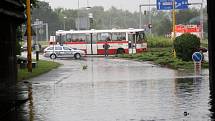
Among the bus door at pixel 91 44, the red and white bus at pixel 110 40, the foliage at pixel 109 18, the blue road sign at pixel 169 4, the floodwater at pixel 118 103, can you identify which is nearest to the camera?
the floodwater at pixel 118 103

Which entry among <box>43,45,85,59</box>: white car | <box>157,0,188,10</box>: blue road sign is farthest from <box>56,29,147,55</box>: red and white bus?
<box>157,0,188,10</box>: blue road sign

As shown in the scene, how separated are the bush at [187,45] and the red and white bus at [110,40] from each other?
2552 centimetres

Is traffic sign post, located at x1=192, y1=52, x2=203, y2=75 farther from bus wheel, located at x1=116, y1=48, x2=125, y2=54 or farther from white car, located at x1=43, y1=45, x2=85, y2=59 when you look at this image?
bus wheel, located at x1=116, y1=48, x2=125, y2=54

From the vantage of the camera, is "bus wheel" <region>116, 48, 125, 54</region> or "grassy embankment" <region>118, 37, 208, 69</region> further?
"bus wheel" <region>116, 48, 125, 54</region>

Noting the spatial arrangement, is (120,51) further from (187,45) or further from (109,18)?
(109,18)

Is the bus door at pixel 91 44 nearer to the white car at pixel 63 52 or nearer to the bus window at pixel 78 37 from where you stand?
the bus window at pixel 78 37

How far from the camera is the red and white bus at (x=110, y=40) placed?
232ft

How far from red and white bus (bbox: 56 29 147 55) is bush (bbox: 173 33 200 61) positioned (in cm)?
2552

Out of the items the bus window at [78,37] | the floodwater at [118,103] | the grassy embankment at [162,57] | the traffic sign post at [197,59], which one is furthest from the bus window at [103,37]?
the floodwater at [118,103]

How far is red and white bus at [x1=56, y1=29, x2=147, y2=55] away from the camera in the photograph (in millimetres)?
70688

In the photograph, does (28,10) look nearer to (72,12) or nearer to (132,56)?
(132,56)

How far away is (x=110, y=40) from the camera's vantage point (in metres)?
70.9

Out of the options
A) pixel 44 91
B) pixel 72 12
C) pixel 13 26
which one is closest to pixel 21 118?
pixel 44 91

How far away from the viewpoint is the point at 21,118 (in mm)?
14219
